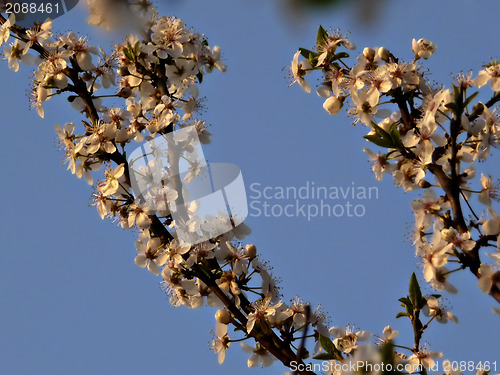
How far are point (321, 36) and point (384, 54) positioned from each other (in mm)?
486

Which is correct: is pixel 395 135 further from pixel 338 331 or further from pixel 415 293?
pixel 338 331

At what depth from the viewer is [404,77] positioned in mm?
4094

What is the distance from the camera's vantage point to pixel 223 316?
171 inches

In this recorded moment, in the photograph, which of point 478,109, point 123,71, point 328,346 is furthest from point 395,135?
point 123,71

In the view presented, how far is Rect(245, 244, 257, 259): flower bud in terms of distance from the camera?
4609mm

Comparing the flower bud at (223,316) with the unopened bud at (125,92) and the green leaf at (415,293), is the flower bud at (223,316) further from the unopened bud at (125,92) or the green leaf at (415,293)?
the unopened bud at (125,92)

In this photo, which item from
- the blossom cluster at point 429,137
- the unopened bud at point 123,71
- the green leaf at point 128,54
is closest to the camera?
the blossom cluster at point 429,137

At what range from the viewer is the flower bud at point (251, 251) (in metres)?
4.61

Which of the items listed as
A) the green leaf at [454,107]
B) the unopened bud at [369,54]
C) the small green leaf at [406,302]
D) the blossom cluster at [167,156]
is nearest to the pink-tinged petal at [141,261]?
the blossom cluster at [167,156]

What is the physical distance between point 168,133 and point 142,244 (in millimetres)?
847

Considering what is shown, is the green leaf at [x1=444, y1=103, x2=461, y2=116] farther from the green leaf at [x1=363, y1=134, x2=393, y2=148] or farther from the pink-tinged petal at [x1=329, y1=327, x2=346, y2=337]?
the pink-tinged petal at [x1=329, y1=327, x2=346, y2=337]

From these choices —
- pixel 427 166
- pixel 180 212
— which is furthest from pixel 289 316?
pixel 427 166

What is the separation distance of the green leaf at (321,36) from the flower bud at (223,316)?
1.94m

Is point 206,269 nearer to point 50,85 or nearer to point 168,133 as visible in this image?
point 168,133
